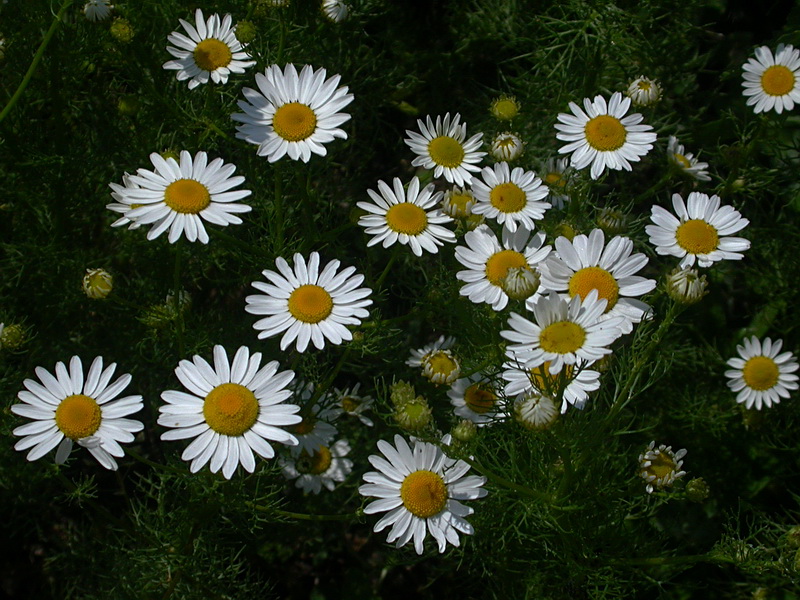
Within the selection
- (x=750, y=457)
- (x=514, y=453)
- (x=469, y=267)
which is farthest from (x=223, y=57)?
(x=750, y=457)

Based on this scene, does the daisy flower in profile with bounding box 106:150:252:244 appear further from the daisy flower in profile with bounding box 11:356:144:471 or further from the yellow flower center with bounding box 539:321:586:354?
the yellow flower center with bounding box 539:321:586:354

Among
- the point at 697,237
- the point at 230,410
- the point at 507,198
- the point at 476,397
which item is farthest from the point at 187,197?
the point at 697,237

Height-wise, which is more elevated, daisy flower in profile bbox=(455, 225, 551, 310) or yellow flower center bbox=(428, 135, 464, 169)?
yellow flower center bbox=(428, 135, 464, 169)

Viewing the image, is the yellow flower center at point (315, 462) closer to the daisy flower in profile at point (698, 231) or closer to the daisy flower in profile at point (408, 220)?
the daisy flower in profile at point (408, 220)

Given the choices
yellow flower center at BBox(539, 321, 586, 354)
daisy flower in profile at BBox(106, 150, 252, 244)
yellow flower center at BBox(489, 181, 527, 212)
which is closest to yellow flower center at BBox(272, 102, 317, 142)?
daisy flower in profile at BBox(106, 150, 252, 244)

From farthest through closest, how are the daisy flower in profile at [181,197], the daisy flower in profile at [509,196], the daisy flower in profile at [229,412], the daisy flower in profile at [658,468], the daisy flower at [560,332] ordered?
1. the daisy flower in profile at [509,196]
2. the daisy flower in profile at [658,468]
3. the daisy flower in profile at [181,197]
4. the daisy flower in profile at [229,412]
5. the daisy flower at [560,332]

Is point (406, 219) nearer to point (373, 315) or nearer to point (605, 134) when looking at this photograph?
point (373, 315)

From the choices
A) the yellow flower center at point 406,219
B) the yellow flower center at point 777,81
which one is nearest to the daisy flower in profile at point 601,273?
the yellow flower center at point 406,219

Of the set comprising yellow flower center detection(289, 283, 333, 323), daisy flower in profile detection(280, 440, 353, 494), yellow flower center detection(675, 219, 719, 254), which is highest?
yellow flower center detection(675, 219, 719, 254)
